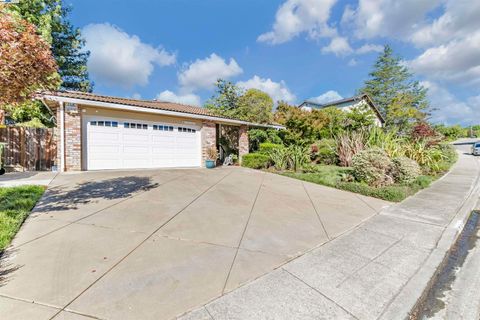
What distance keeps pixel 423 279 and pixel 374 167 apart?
19.3 feet

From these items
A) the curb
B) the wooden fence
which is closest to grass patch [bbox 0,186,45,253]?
the curb

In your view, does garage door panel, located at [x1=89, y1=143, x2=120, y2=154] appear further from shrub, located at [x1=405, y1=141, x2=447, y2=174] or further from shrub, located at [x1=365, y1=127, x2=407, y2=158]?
shrub, located at [x1=405, y1=141, x2=447, y2=174]

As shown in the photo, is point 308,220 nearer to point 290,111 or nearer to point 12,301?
point 12,301

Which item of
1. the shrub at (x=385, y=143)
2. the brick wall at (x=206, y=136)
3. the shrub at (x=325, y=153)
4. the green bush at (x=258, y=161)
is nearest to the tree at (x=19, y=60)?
the brick wall at (x=206, y=136)

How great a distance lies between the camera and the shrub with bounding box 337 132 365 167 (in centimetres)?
1141

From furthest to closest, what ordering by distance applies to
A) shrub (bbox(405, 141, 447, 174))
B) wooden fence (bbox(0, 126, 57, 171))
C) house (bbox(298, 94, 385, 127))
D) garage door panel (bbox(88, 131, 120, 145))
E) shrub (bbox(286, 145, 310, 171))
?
house (bbox(298, 94, 385, 127)) → shrub (bbox(286, 145, 310, 171)) → shrub (bbox(405, 141, 447, 174)) → wooden fence (bbox(0, 126, 57, 171)) → garage door panel (bbox(88, 131, 120, 145))

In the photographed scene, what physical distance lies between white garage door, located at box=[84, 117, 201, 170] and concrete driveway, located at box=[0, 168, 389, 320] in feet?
11.6

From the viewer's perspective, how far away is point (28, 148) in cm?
994

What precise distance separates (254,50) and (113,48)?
12557 millimetres

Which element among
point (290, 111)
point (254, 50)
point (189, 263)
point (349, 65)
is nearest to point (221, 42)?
point (254, 50)

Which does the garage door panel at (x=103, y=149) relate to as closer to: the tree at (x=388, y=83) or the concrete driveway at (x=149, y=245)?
the concrete driveway at (x=149, y=245)

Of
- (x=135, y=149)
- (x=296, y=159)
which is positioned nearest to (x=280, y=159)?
(x=296, y=159)

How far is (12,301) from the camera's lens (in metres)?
2.12

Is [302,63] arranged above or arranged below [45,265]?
above
